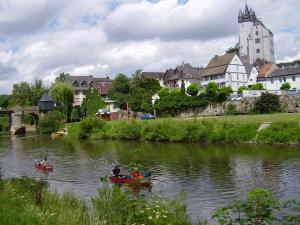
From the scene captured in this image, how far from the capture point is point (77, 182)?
32.2 meters

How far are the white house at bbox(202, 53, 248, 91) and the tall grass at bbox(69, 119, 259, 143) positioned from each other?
40511mm

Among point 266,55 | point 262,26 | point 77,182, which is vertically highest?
point 262,26

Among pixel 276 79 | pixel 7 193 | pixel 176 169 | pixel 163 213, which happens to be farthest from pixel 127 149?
pixel 276 79

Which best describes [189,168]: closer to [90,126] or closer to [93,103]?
[90,126]

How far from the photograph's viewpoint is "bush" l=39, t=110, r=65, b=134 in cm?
9438

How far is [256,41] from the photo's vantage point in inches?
→ 5906

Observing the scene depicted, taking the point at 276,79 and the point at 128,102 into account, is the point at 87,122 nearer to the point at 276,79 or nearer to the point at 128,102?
the point at 128,102

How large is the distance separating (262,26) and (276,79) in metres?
60.4

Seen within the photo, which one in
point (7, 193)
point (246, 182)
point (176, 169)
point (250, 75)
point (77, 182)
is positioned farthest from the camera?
point (250, 75)

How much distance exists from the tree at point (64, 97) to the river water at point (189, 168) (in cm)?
4561

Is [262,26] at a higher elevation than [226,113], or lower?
higher

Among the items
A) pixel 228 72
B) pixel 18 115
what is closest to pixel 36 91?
pixel 18 115

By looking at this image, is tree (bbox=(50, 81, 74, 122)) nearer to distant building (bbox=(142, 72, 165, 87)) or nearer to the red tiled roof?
the red tiled roof

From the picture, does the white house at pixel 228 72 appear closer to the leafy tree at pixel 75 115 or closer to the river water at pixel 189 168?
the leafy tree at pixel 75 115
